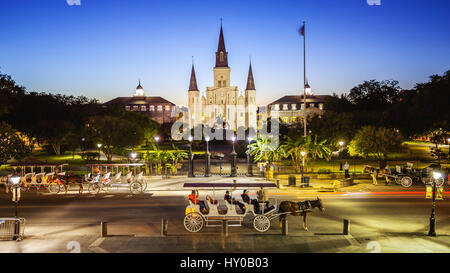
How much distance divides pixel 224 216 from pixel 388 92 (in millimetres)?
79414

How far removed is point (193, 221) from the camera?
41.9 ft

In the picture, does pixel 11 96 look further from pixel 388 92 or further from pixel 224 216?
pixel 388 92

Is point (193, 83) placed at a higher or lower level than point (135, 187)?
higher

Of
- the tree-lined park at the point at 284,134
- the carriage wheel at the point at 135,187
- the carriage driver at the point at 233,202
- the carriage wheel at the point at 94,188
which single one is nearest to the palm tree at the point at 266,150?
the tree-lined park at the point at 284,134

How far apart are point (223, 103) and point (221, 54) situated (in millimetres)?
20624

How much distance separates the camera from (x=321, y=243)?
11.5 meters

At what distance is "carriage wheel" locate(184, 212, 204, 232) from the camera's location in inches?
503

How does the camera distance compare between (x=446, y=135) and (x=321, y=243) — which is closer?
(x=321, y=243)

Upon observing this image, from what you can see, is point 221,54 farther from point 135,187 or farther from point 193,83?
point 135,187

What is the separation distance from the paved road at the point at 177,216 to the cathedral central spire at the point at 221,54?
122842mm

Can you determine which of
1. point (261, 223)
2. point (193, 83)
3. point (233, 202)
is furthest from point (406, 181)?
point (193, 83)

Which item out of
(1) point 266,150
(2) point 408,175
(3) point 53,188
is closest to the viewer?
(3) point 53,188
